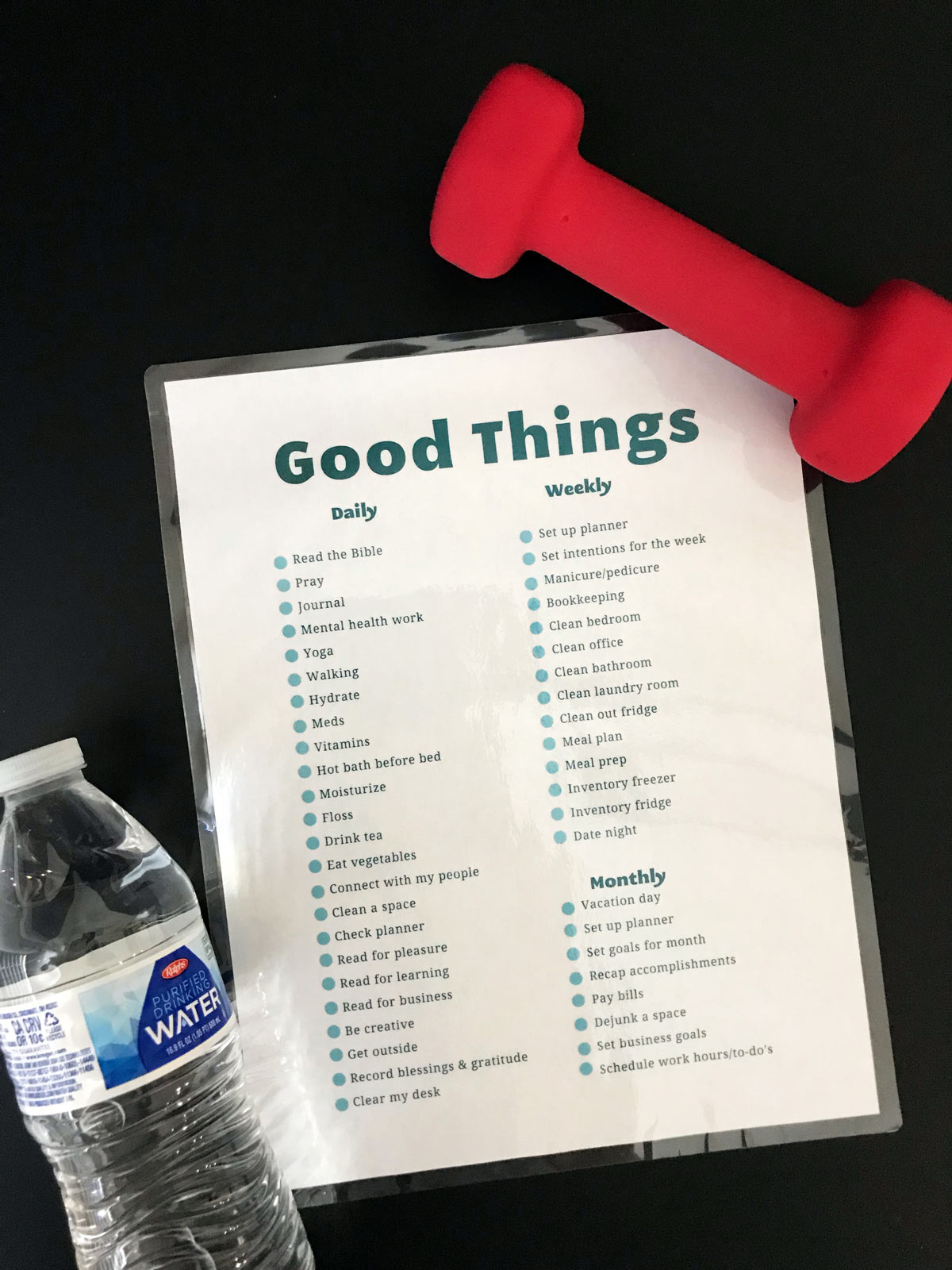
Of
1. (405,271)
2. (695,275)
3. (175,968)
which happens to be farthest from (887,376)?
(175,968)

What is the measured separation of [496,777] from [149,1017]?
25 centimetres

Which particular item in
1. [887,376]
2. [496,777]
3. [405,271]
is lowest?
[496,777]

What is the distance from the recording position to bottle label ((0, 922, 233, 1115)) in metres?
0.50

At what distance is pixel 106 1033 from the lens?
0.50m

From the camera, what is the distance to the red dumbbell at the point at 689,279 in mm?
516

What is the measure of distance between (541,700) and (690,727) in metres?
0.10

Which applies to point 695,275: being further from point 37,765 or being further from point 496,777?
point 37,765

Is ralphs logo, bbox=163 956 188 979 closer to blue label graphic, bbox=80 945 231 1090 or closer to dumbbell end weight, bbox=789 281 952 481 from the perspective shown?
blue label graphic, bbox=80 945 231 1090

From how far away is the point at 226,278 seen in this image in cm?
60

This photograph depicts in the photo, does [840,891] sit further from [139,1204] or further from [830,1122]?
[139,1204]

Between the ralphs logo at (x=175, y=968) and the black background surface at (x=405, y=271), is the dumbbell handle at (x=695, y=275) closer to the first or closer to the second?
the black background surface at (x=405, y=271)

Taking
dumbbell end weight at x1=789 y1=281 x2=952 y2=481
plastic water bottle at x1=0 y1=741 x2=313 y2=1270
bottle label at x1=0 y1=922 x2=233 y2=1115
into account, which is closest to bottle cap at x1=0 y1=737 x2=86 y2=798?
plastic water bottle at x1=0 y1=741 x2=313 y2=1270

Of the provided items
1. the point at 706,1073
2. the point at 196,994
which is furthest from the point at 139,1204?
the point at 706,1073

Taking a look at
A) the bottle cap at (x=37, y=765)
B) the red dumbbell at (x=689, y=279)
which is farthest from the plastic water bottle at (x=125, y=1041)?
the red dumbbell at (x=689, y=279)
